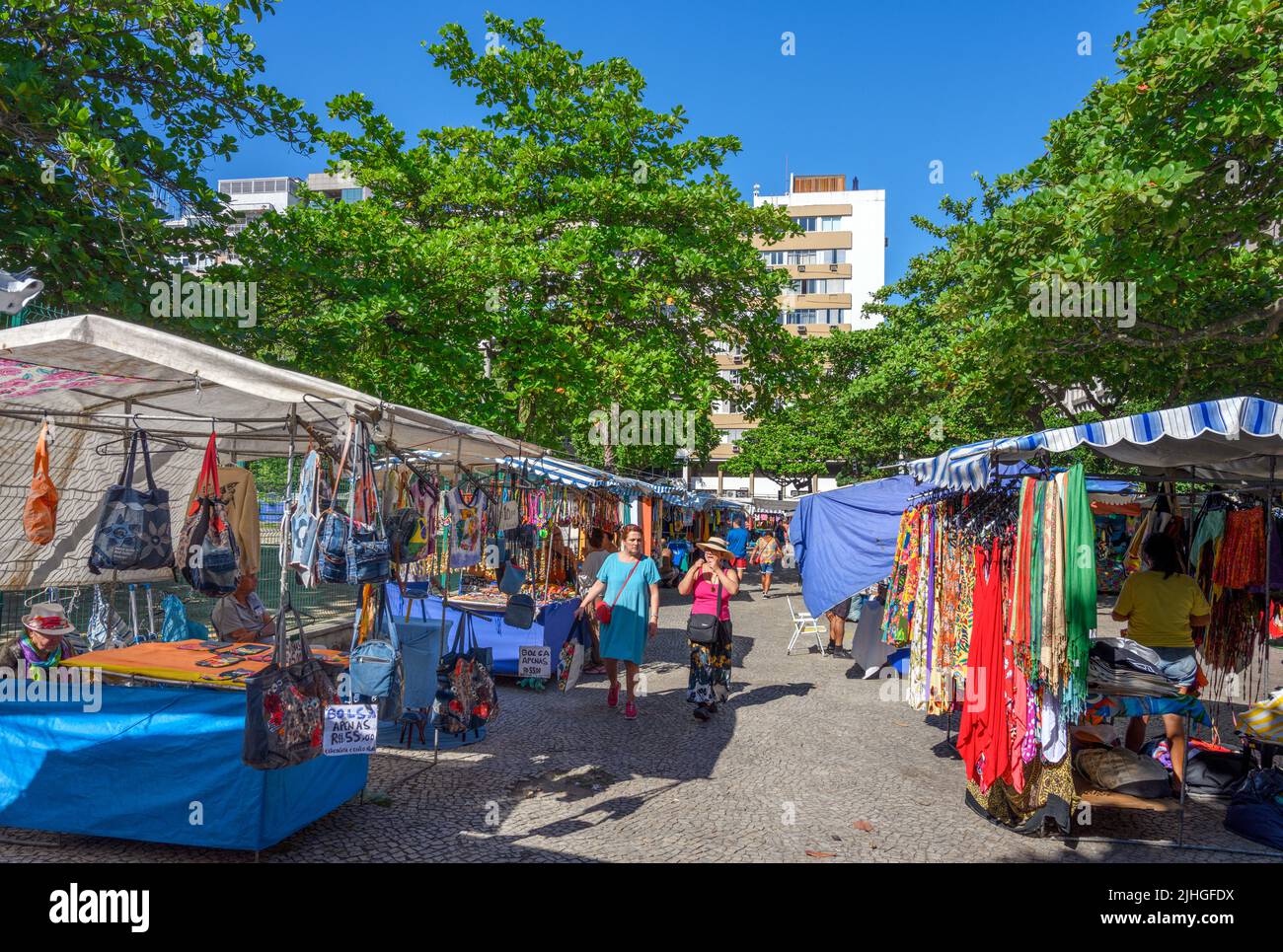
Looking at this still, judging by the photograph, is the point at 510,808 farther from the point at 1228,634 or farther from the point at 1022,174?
the point at 1022,174

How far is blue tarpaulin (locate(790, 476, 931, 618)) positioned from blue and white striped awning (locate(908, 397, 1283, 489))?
498cm

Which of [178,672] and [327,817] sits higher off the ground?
[178,672]

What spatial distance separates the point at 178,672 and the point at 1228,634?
8.49 metres

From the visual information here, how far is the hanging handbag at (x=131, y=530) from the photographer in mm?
4523

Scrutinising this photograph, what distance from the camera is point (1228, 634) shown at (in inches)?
290

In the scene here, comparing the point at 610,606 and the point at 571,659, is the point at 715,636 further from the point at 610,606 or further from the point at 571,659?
the point at 571,659

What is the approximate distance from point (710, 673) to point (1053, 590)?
393 cm

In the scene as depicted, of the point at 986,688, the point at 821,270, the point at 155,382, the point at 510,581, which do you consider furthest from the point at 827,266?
the point at 155,382

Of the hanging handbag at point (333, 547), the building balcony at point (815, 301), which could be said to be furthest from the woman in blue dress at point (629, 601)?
the building balcony at point (815, 301)

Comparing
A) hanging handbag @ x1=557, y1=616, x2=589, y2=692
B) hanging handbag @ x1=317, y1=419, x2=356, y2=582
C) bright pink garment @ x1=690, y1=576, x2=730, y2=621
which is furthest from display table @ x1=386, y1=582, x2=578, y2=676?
hanging handbag @ x1=317, y1=419, x2=356, y2=582

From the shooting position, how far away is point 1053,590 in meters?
4.79

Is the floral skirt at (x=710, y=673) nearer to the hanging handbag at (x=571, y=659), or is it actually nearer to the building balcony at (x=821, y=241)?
the hanging handbag at (x=571, y=659)

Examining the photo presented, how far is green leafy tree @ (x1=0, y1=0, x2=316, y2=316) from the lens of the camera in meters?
7.77
